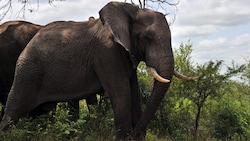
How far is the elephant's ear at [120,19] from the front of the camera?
7.55 metres

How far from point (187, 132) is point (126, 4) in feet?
12.0

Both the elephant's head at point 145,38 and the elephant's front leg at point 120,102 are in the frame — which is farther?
the elephant's front leg at point 120,102

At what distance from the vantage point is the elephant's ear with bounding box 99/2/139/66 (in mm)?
7551

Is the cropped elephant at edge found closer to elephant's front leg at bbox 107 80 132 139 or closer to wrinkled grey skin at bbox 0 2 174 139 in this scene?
wrinkled grey skin at bbox 0 2 174 139

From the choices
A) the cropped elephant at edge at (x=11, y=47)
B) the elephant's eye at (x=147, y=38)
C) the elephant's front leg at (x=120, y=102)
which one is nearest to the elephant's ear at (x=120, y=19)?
the elephant's eye at (x=147, y=38)

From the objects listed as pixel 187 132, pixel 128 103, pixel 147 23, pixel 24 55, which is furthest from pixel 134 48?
pixel 187 132

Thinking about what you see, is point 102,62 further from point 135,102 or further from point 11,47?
point 11,47

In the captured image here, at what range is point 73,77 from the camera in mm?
8109

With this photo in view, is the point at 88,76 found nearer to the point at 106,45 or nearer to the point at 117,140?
the point at 106,45

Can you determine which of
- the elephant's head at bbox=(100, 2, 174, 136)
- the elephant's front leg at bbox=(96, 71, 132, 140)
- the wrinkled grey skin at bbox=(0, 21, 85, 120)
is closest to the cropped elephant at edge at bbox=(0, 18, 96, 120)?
the wrinkled grey skin at bbox=(0, 21, 85, 120)

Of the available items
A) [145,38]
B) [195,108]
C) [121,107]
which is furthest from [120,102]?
[195,108]

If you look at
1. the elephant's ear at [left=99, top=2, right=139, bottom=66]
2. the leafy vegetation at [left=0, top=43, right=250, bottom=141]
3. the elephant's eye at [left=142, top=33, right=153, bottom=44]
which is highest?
the elephant's ear at [left=99, top=2, right=139, bottom=66]

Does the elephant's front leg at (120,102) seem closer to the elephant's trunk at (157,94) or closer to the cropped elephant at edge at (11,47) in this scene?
the elephant's trunk at (157,94)

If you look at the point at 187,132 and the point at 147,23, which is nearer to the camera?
the point at 147,23
